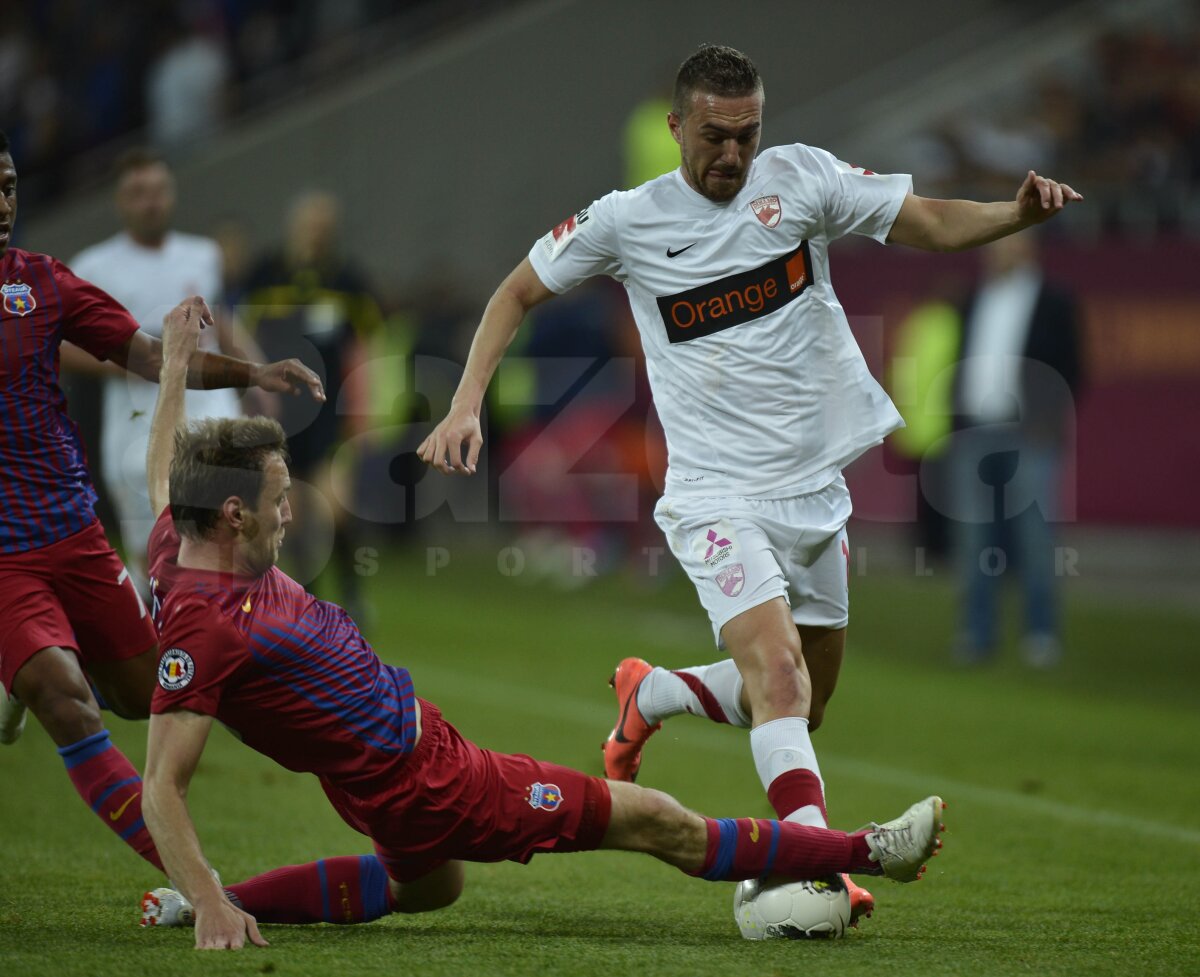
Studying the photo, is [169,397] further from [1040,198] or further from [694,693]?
[1040,198]

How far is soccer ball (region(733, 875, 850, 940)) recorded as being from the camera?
15.5 ft

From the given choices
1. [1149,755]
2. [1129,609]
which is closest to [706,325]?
[1149,755]

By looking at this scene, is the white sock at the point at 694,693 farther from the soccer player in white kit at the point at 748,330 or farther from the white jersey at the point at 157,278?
the white jersey at the point at 157,278

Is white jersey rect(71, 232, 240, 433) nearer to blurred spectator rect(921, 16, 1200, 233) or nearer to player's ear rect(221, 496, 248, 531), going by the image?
player's ear rect(221, 496, 248, 531)

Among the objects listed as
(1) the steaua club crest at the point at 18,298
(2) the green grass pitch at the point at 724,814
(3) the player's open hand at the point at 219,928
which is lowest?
(2) the green grass pitch at the point at 724,814

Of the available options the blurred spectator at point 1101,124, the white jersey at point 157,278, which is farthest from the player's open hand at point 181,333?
the blurred spectator at point 1101,124

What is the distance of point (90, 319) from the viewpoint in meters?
5.33

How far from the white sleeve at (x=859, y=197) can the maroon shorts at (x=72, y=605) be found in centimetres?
242

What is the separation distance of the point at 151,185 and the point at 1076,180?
11589 mm

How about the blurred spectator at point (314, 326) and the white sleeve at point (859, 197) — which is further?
the blurred spectator at point (314, 326)

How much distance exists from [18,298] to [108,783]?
1429mm

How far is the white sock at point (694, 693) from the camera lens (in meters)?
5.89

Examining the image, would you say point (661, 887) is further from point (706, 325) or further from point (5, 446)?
point (5, 446)

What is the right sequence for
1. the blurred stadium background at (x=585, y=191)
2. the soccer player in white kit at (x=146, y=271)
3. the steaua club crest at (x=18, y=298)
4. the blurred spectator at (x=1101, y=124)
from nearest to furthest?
the steaua club crest at (x=18, y=298)
the soccer player in white kit at (x=146, y=271)
the blurred stadium background at (x=585, y=191)
the blurred spectator at (x=1101, y=124)
